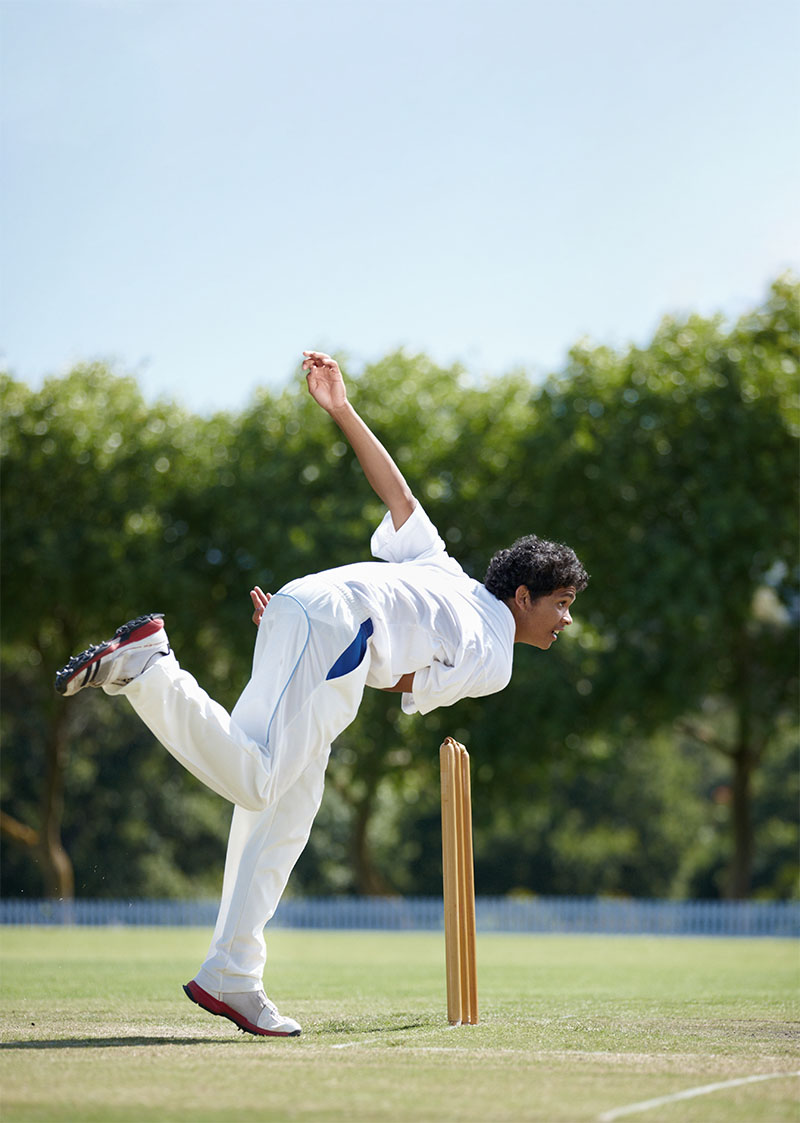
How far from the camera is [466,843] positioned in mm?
6281

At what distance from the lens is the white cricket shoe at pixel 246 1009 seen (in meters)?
5.66

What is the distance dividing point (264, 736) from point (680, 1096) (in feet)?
7.54

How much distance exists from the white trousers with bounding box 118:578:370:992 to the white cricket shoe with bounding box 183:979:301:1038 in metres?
0.04

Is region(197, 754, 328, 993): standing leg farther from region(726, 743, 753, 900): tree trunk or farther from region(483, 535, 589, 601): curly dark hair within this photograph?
region(726, 743, 753, 900): tree trunk

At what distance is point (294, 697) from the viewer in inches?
227

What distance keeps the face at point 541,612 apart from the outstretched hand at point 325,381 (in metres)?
1.33

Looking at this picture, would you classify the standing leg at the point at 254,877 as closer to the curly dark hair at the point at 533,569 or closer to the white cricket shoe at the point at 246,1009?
the white cricket shoe at the point at 246,1009

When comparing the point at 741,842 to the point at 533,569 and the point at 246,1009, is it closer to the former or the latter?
the point at 533,569

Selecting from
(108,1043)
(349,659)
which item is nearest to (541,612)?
(349,659)

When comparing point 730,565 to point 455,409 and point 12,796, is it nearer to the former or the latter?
point 455,409

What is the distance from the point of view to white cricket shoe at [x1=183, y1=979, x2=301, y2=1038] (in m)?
5.66

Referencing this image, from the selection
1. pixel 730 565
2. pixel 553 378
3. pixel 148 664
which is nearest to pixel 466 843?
pixel 148 664

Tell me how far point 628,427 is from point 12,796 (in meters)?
29.8

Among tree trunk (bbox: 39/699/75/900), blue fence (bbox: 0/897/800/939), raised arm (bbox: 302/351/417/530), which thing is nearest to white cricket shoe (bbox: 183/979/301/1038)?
raised arm (bbox: 302/351/417/530)
